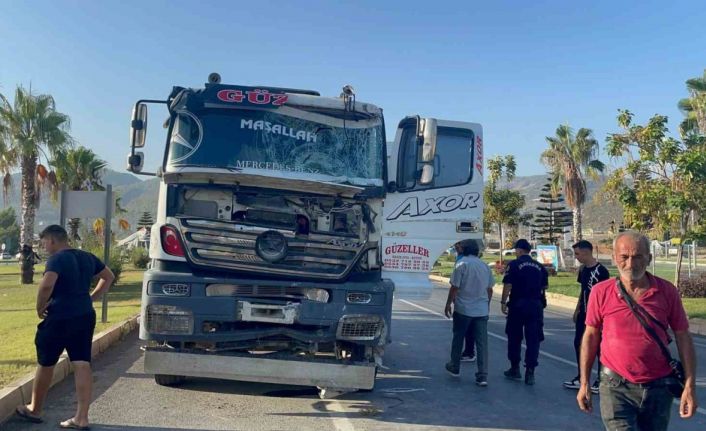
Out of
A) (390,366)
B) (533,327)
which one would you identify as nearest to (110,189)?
(390,366)

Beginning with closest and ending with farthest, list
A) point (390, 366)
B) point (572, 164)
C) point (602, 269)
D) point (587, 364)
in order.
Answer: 1. point (587, 364)
2. point (602, 269)
3. point (390, 366)
4. point (572, 164)

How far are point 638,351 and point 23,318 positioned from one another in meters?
12.0

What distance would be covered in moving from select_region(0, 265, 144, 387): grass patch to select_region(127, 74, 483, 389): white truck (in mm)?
1771

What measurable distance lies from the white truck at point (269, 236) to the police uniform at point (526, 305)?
1.95m

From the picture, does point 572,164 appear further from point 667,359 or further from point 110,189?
point 667,359

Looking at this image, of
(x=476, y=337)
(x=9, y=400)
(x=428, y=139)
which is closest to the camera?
(x=9, y=400)

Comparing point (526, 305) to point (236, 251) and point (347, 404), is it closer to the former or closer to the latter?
point (347, 404)

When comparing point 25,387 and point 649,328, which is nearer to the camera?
point 649,328

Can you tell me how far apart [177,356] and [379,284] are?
205cm

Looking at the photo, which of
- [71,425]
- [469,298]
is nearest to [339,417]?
[71,425]

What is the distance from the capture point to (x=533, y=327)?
7.92 metres

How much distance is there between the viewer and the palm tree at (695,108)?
19.6 m

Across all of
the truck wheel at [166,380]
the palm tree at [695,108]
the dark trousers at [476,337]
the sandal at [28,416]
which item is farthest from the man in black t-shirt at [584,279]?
the palm tree at [695,108]

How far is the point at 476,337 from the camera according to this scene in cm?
784
